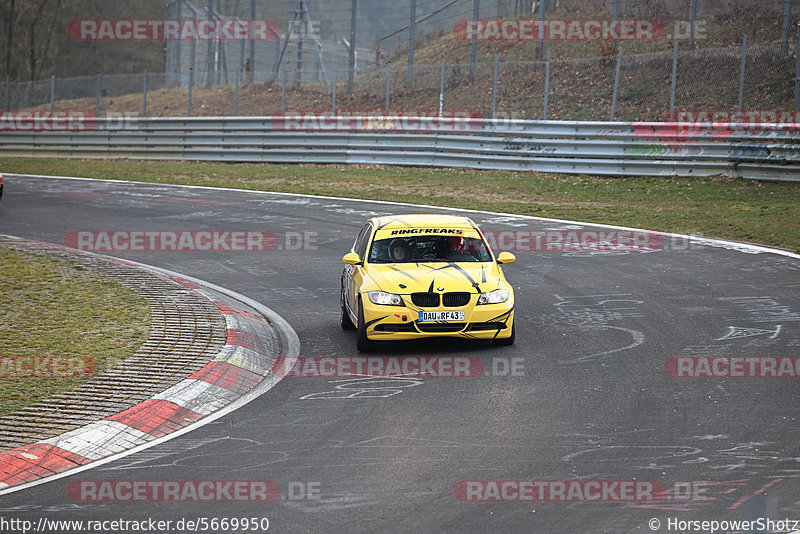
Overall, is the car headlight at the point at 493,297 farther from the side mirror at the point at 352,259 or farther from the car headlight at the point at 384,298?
the side mirror at the point at 352,259

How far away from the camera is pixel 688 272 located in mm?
14625

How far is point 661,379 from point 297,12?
32.5 m

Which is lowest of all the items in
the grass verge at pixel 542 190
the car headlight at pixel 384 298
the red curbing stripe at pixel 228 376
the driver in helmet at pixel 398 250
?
the red curbing stripe at pixel 228 376

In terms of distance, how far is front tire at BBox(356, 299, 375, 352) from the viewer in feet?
33.7

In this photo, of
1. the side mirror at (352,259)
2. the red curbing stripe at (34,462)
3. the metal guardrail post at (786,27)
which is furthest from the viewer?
the metal guardrail post at (786,27)

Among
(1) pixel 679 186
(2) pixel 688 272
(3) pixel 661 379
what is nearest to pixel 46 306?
(3) pixel 661 379

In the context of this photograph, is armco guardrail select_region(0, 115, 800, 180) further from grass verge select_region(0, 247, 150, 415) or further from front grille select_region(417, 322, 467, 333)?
grass verge select_region(0, 247, 150, 415)

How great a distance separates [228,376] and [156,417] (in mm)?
1369

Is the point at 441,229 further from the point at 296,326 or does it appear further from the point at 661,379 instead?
the point at 661,379

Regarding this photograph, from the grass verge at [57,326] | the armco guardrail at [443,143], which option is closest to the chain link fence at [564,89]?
the armco guardrail at [443,143]

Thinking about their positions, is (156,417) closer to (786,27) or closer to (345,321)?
(345,321)

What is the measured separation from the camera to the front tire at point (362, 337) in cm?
1028

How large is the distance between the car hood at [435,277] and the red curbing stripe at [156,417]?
299 cm

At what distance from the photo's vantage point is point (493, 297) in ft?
33.8
